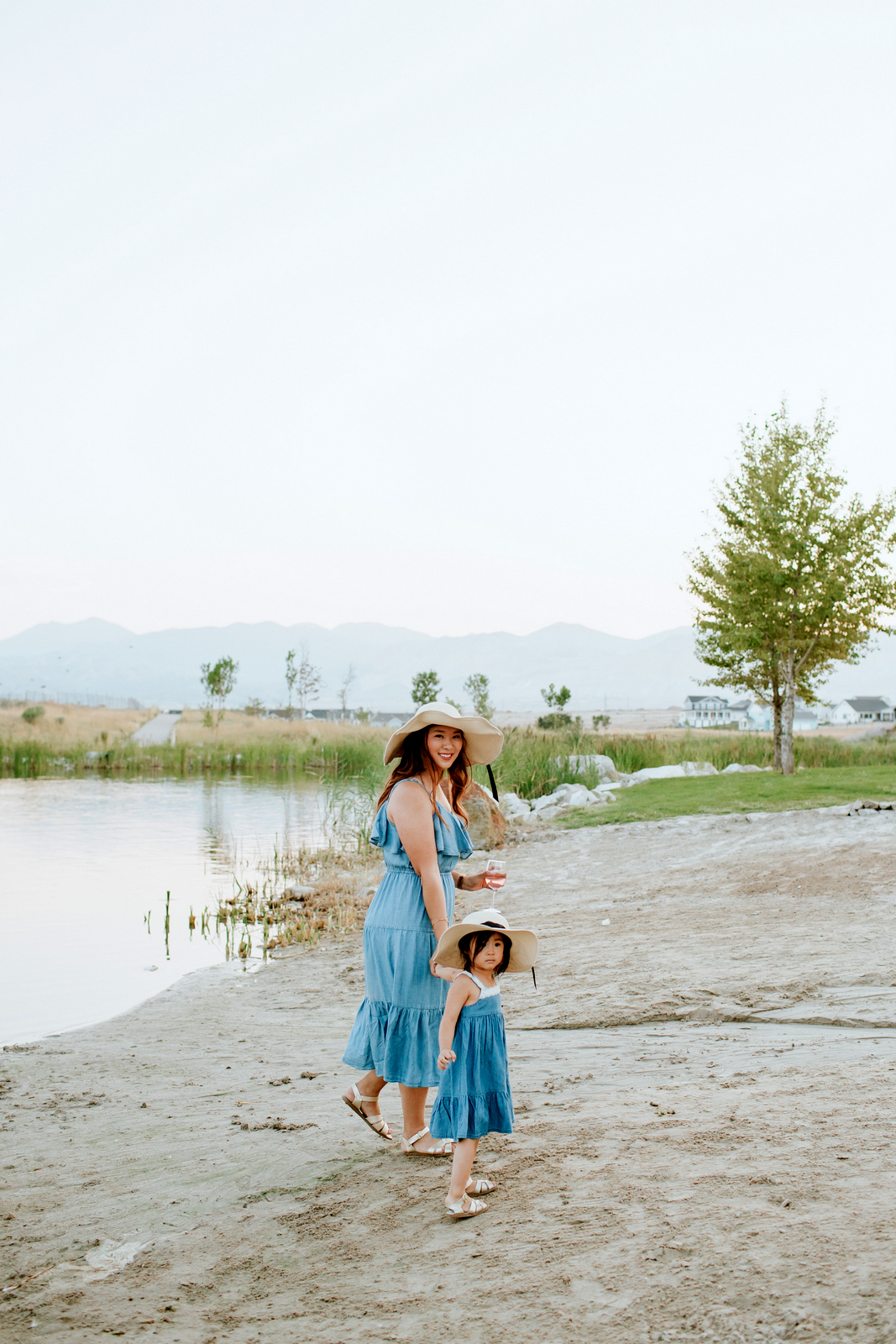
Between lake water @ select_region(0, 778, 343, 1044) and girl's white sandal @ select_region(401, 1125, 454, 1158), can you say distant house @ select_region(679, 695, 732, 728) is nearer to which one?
lake water @ select_region(0, 778, 343, 1044)

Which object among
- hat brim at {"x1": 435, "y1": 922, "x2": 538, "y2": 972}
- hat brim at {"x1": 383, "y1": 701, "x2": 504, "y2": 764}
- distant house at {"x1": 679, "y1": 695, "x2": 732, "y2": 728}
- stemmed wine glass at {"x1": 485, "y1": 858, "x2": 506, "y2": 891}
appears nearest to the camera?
stemmed wine glass at {"x1": 485, "y1": 858, "x2": 506, "y2": 891}

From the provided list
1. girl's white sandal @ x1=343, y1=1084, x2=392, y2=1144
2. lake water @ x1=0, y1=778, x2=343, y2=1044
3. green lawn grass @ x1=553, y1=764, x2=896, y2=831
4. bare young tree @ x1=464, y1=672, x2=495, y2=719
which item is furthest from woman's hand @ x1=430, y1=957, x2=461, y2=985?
bare young tree @ x1=464, y1=672, x2=495, y2=719

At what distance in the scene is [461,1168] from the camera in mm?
3463

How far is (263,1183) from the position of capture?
3.95m

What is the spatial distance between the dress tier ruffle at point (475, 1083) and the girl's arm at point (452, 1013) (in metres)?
0.04

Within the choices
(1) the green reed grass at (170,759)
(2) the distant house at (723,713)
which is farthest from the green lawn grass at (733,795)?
A: (2) the distant house at (723,713)

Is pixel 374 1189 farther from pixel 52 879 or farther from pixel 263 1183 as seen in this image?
pixel 52 879

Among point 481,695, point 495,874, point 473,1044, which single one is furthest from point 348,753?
point 495,874

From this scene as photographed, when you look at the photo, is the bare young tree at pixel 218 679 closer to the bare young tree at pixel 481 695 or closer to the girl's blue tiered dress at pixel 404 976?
the bare young tree at pixel 481 695

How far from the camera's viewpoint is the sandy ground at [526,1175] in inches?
112

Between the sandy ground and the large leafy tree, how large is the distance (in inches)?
584

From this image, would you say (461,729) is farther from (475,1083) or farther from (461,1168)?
(461,1168)

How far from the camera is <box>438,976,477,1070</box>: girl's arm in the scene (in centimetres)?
355

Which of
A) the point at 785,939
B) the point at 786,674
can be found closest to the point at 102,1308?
the point at 785,939
